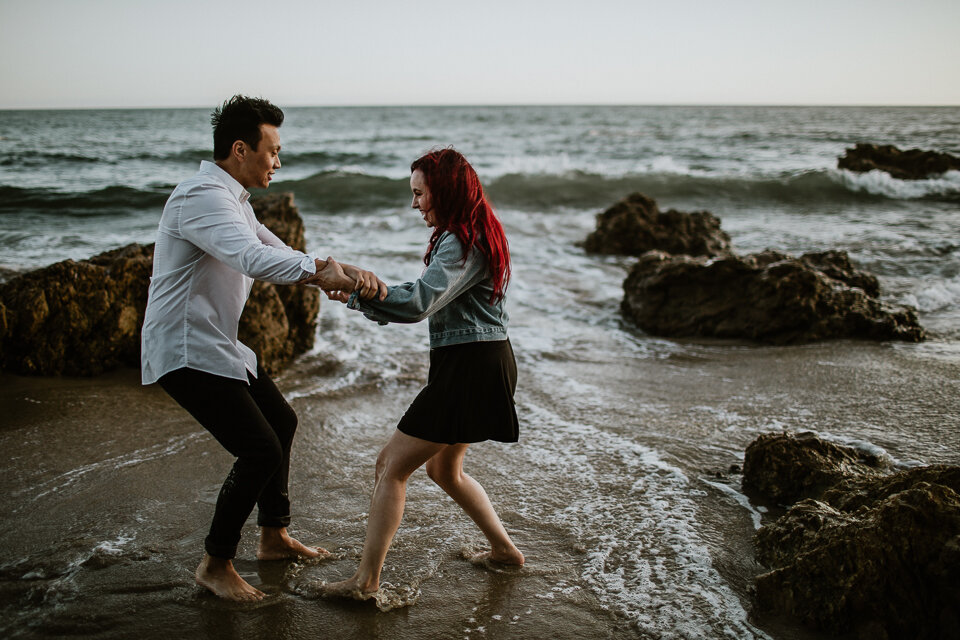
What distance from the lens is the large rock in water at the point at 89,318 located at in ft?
17.9

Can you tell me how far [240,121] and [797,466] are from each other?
11.0ft

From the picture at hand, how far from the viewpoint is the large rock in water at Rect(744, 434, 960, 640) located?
2.54 metres

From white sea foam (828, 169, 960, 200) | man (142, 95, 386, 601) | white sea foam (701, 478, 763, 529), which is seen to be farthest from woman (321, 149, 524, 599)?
white sea foam (828, 169, 960, 200)

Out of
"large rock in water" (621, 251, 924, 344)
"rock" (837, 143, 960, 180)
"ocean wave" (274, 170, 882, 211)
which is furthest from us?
"rock" (837, 143, 960, 180)

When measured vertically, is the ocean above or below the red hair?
below

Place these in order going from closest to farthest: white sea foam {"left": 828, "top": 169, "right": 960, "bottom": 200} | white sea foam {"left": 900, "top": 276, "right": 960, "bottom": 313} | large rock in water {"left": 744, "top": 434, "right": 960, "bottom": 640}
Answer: large rock in water {"left": 744, "top": 434, "right": 960, "bottom": 640}
white sea foam {"left": 900, "top": 276, "right": 960, "bottom": 313}
white sea foam {"left": 828, "top": 169, "right": 960, "bottom": 200}

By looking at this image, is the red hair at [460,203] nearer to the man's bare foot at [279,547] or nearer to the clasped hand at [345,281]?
the clasped hand at [345,281]

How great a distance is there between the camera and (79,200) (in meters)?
17.6

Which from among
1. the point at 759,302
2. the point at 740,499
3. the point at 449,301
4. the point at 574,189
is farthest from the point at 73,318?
the point at 574,189

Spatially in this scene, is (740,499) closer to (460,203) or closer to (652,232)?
(460,203)

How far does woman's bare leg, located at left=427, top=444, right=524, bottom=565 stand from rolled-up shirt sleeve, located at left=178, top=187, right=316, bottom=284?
1008 mm

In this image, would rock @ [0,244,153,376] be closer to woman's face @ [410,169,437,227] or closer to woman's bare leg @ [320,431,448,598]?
woman's bare leg @ [320,431,448,598]

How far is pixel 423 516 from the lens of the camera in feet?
12.3

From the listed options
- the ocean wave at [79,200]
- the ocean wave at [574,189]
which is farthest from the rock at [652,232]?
the ocean wave at [79,200]
